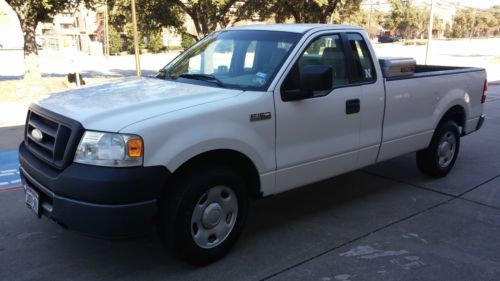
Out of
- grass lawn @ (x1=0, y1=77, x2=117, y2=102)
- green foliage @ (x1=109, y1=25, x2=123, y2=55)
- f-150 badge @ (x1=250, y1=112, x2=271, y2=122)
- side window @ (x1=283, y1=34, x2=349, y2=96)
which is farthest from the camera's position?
green foliage @ (x1=109, y1=25, x2=123, y2=55)

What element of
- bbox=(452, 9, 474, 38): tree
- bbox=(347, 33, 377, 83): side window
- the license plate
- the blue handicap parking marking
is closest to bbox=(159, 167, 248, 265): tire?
the license plate

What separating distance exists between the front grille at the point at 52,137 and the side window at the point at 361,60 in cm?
267

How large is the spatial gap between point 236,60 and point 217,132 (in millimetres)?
1161

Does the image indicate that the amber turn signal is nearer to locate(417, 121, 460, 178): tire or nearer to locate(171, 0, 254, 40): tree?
locate(417, 121, 460, 178): tire

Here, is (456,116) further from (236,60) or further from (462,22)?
(462,22)

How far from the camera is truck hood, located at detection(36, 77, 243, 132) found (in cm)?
324

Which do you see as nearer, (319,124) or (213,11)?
(319,124)

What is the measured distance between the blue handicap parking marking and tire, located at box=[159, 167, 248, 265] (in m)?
3.16

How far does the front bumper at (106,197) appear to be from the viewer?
3.08m

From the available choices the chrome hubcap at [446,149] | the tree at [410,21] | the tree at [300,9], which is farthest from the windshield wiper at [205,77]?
the tree at [410,21]

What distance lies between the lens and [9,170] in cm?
637

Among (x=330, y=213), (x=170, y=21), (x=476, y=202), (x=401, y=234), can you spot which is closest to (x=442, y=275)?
(x=401, y=234)

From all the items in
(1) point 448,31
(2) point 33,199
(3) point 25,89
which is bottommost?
(3) point 25,89

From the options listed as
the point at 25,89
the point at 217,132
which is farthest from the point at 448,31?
the point at 217,132
